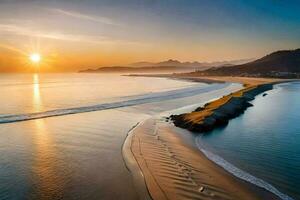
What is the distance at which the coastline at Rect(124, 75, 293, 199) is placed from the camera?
46.4 feet

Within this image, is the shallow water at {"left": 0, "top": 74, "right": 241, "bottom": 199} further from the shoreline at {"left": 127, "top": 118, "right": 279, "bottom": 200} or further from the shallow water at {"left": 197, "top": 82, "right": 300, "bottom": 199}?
the shallow water at {"left": 197, "top": 82, "right": 300, "bottom": 199}

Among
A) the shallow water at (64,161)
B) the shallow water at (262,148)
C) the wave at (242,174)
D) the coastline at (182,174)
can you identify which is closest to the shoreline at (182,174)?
the coastline at (182,174)

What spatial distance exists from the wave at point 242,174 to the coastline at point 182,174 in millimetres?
359

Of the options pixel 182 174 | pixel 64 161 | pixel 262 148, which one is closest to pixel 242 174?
pixel 182 174

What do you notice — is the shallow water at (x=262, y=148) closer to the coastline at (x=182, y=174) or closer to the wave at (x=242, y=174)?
the wave at (x=242, y=174)

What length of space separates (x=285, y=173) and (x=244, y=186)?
3.69 meters

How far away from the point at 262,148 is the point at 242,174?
660 cm

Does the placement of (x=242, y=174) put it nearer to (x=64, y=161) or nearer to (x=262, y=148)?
(x=262, y=148)

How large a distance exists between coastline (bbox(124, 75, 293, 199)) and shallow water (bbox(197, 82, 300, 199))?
126 centimetres

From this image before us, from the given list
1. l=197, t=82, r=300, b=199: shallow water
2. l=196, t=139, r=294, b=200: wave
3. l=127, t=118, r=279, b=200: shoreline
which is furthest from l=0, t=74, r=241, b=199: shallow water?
l=197, t=82, r=300, b=199: shallow water

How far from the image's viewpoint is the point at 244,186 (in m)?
15.2

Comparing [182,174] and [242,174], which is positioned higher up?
[182,174]

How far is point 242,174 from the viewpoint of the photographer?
1702cm

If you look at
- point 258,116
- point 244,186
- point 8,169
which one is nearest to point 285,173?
point 244,186
